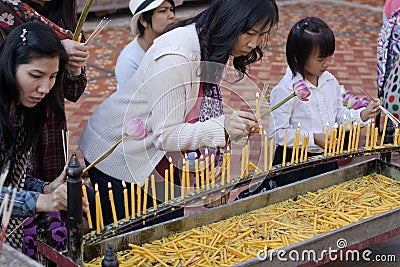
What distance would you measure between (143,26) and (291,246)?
1.55 meters

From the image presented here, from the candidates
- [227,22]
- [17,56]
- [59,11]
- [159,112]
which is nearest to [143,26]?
[59,11]

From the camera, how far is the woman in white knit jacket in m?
2.30

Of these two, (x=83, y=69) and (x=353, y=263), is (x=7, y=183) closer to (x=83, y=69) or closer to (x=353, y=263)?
(x=83, y=69)

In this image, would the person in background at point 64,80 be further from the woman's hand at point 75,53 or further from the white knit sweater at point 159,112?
the white knit sweater at point 159,112

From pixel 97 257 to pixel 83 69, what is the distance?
79 centimetres

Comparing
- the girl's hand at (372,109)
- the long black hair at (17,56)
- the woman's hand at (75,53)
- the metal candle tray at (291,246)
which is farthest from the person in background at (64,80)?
the girl's hand at (372,109)

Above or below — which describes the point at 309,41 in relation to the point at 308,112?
above

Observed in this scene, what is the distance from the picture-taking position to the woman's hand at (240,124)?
2303 millimetres

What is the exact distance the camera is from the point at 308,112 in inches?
127

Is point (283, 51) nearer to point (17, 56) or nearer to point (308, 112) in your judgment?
point (308, 112)

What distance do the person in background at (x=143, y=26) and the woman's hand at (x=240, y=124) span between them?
100 centimetres

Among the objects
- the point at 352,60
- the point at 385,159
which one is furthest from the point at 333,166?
the point at 352,60

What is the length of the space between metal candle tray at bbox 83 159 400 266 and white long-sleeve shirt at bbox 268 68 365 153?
29 centimetres

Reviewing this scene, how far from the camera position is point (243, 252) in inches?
93.4
